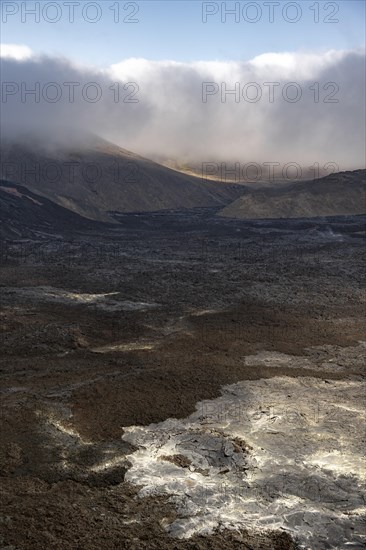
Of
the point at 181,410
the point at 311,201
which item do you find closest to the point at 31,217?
the point at 311,201

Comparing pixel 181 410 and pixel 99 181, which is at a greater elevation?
pixel 99 181

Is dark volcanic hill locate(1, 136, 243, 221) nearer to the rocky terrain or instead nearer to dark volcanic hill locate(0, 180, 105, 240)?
dark volcanic hill locate(0, 180, 105, 240)

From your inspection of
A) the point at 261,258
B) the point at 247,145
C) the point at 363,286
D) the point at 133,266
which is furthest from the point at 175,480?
the point at 247,145

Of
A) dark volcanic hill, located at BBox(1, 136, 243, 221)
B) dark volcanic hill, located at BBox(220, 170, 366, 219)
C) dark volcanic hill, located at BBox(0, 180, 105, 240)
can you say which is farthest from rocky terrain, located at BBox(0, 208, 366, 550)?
dark volcanic hill, located at BBox(1, 136, 243, 221)

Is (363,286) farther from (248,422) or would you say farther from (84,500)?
(84,500)

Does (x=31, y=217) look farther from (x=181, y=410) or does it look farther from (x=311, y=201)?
(x=181, y=410)

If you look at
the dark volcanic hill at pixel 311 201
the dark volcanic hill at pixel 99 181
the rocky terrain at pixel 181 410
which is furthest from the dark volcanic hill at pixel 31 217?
the dark volcanic hill at pixel 311 201
